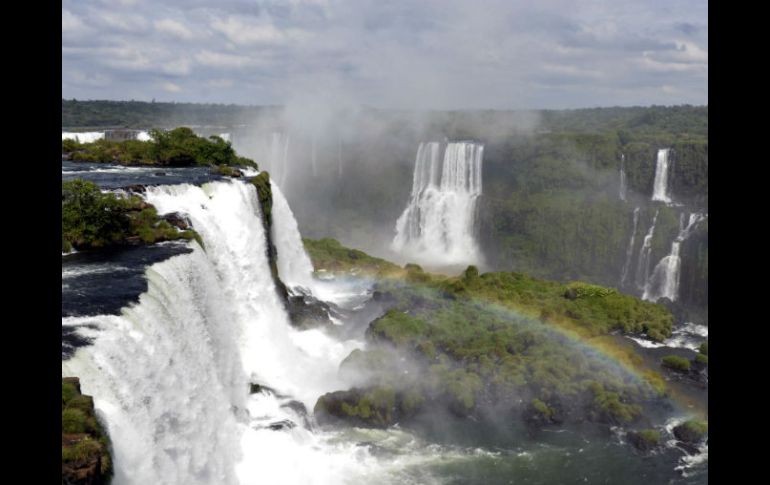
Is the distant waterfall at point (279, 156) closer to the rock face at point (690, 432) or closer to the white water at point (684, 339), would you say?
the white water at point (684, 339)

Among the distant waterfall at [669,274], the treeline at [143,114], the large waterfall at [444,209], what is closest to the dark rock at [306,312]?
the large waterfall at [444,209]

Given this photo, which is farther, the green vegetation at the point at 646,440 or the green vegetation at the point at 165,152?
the green vegetation at the point at 165,152

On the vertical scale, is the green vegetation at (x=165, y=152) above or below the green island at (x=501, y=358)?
above

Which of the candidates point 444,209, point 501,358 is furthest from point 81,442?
point 444,209

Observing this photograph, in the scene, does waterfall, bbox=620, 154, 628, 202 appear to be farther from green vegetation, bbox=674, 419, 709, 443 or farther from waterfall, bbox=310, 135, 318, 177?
green vegetation, bbox=674, 419, 709, 443

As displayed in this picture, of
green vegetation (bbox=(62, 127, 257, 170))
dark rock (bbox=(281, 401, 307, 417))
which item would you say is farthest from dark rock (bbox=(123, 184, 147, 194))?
green vegetation (bbox=(62, 127, 257, 170))
